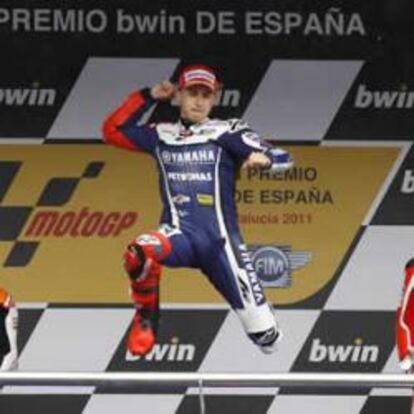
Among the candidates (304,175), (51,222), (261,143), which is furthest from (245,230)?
(261,143)

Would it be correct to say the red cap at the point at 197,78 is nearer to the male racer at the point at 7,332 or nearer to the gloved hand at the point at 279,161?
the gloved hand at the point at 279,161

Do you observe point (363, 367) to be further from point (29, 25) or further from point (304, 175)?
point (29, 25)

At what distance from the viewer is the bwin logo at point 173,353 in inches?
Answer: 263

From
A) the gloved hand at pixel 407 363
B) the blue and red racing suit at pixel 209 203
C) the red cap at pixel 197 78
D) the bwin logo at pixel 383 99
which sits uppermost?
the bwin logo at pixel 383 99

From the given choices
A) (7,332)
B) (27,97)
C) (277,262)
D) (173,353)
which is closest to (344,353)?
(277,262)

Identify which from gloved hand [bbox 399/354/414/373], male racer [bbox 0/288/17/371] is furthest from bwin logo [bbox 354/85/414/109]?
male racer [bbox 0/288/17/371]

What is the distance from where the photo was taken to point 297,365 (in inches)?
264

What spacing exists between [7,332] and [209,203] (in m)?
1.55

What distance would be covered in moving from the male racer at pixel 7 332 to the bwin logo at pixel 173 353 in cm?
71

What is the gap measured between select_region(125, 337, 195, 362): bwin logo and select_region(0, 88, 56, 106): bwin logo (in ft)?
3.37

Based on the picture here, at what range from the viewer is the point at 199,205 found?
Answer: 4785mm

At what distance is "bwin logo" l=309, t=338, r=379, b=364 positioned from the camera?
264 inches

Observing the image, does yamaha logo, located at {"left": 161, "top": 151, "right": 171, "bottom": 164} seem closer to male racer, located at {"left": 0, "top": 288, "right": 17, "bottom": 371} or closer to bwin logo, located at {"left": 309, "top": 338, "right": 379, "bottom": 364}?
male racer, located at {"left": 0, "top": 288, "right": 17, "bottom": 371}

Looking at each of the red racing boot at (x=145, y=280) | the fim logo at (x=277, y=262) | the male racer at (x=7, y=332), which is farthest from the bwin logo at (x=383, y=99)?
the red racing boot at (x=145, y=280)
